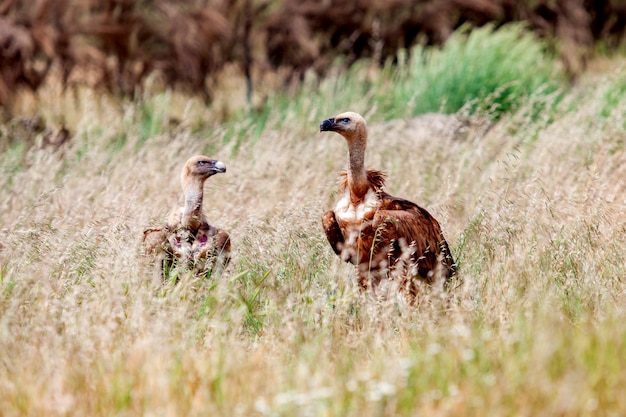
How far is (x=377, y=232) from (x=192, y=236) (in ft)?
3.27

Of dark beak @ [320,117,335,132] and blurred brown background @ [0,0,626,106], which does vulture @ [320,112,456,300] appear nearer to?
dark beak @ [320,117,335,132]

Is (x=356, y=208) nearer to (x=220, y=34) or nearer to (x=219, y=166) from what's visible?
(x=219, y=166)

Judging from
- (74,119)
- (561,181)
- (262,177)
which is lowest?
(74,119)

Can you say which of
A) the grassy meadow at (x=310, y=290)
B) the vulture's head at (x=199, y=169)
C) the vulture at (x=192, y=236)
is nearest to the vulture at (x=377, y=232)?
the grassy meadow at (x=310, y=290)

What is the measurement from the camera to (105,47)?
10195mm

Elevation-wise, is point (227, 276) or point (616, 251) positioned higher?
point (616, 251)

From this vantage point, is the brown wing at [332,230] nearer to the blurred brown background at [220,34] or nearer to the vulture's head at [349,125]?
the vulture's head at [349,125]

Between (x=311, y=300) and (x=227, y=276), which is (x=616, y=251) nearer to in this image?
(x=311, y=300)

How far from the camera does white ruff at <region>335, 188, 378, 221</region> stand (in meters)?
5.00

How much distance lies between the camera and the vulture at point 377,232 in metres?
4.85

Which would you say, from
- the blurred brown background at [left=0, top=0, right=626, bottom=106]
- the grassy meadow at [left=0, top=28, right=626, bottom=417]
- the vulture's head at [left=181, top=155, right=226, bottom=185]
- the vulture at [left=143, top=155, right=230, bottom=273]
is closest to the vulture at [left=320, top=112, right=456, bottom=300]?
the grassy meadow at [left=0, top=28, right=626, bottom=417]

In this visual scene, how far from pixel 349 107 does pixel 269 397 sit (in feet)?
20.8

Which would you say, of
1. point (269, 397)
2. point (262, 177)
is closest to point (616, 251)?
point (269, 397)

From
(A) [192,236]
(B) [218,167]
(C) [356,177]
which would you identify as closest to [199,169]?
(B) [218,167]
